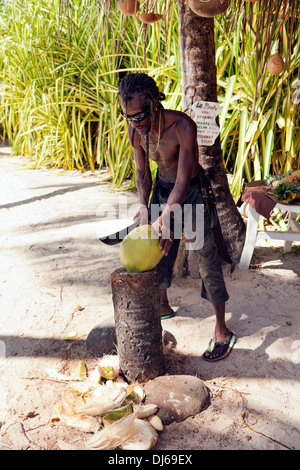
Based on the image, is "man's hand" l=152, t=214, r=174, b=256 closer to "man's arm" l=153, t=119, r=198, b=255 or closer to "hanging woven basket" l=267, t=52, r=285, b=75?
"man's arm" l=153, t=119, r=198, b=255

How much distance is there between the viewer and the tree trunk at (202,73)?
9.14ft

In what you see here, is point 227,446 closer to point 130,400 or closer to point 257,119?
point 130,400

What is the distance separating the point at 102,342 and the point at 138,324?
0.41 meters

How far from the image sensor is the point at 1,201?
505 centimetres

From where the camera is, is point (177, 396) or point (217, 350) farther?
point (217, 350)

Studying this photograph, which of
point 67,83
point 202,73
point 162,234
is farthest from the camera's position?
point 67,83

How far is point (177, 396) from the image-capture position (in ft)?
6.18

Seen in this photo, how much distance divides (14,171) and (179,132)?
5.05 m

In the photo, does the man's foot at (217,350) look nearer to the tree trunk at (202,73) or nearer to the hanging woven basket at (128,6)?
the tree trunk at (202,73)

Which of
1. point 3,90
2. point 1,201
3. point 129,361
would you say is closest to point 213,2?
point 129,361

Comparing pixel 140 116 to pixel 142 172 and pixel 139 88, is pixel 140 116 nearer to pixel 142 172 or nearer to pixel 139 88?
pixel 139 88

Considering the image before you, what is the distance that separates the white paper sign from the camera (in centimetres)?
289

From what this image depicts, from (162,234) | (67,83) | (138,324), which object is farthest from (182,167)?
(67,83)

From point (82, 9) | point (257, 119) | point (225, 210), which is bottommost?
point (225, 210)
